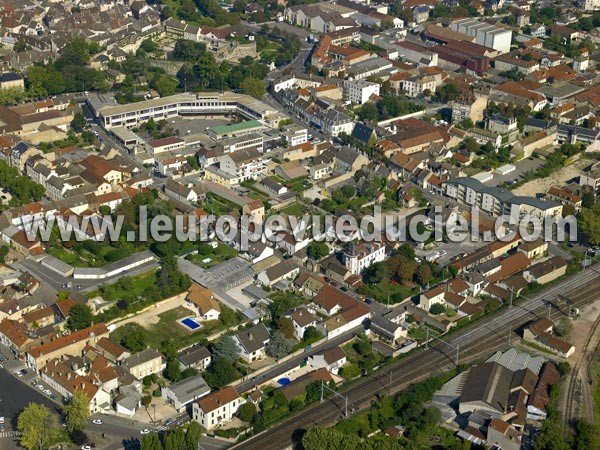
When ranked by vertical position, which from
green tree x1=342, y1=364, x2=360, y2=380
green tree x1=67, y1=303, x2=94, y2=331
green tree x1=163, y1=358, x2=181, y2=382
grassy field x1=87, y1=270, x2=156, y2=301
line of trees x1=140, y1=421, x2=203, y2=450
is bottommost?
green tree x1=342, y1=364, x2=360, y2=380

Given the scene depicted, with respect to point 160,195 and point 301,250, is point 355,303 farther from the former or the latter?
point 160,195

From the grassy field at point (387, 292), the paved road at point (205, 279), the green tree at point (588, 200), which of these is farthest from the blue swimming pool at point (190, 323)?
the green tree at point (588, 200)

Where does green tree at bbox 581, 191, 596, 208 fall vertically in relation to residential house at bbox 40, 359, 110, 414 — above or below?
below

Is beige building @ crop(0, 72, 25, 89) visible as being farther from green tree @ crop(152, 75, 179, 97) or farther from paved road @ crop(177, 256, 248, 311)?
paved road @ crop(177, 256, 248, 311)

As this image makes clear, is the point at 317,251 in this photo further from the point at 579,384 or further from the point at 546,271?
the point at 579,384

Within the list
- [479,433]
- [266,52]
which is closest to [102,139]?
[266,52]

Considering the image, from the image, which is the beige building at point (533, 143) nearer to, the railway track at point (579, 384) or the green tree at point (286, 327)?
the railway track at point (579, 384)

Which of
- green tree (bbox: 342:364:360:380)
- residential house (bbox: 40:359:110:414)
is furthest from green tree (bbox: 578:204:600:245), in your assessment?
residential house (bbox: 40:359:110:414)
